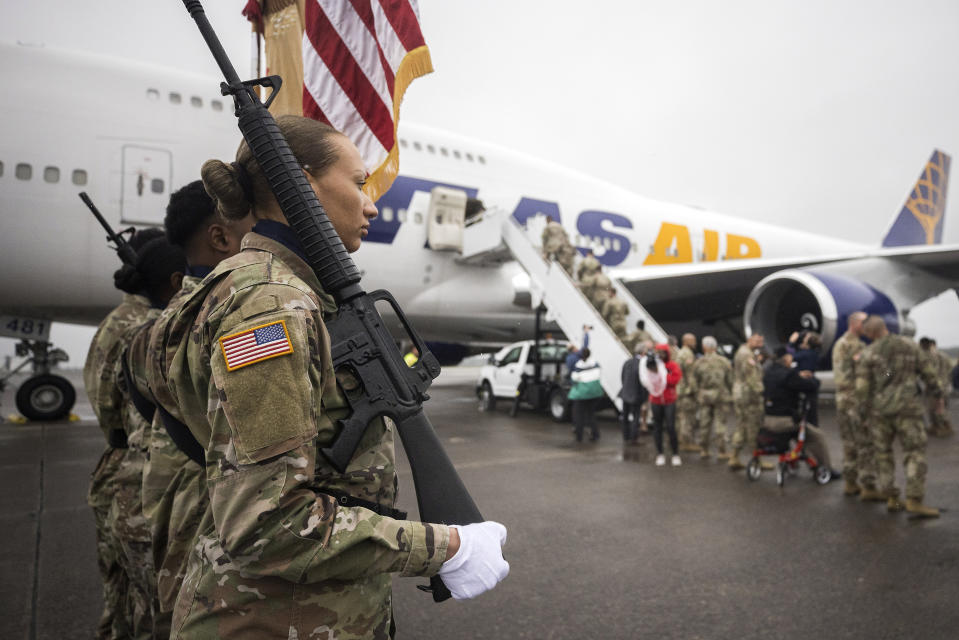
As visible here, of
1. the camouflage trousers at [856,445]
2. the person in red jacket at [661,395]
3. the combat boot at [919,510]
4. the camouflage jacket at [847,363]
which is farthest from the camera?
the person in red jacket at [661,395]

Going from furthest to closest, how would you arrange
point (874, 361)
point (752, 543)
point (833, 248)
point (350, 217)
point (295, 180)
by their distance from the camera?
point (833, 248) → point (874, 361) → point (752, 543) → point (350, 217) → point (295, 180)

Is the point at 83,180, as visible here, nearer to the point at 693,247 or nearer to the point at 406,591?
the point at 406,591

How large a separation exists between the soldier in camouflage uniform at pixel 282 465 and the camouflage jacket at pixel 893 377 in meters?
4.54

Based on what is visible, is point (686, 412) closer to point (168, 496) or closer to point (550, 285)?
point (550, 285)

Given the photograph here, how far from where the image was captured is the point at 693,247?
42.5 feet

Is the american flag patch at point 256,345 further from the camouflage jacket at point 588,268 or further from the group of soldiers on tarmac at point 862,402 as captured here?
the camouflage jacket at point 588,268

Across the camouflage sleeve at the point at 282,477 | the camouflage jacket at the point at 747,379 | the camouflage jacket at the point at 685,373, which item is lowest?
the camouflage jacket at the point at 685,373

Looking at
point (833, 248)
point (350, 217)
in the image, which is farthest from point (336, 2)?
point (833, 248)

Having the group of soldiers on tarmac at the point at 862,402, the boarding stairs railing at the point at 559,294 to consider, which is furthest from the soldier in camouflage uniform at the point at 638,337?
the group of soldiers on tarmac at the point at 862,402

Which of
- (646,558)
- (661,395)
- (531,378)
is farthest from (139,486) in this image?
(531,378)

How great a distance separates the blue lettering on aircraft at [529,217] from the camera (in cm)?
891

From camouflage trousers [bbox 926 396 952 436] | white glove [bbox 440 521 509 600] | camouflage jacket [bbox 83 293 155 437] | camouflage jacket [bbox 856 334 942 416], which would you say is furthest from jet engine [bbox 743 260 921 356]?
white glove [bbox 440 521 509 600]

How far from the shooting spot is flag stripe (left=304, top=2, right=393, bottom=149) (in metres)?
3.23

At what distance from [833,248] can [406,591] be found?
16962 millimetres
